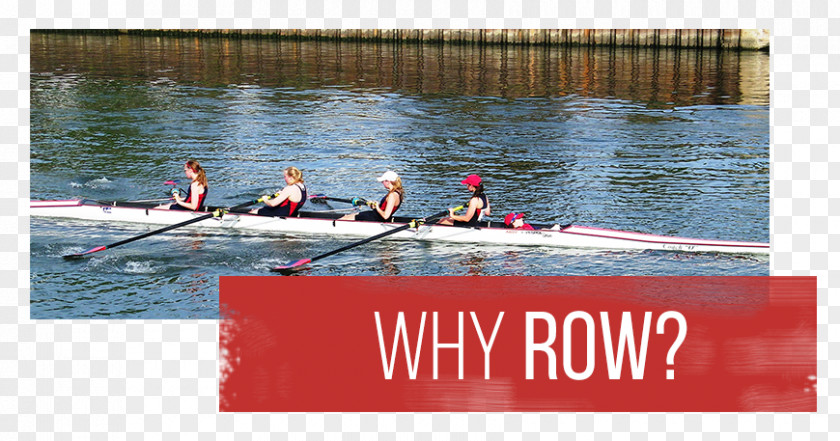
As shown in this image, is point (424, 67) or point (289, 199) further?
point (424, 67)

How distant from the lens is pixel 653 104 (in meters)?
43.4

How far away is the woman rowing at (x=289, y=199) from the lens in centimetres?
2164

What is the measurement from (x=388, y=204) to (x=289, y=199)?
2259 millimetres

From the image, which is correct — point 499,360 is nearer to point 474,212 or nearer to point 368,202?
point 474,212

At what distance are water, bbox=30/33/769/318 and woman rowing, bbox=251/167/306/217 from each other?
1.89 ft

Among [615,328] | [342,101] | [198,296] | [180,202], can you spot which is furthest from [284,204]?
[342,101]

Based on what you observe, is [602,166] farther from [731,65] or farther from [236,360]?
[731,65]

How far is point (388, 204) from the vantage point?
21266 millimetres

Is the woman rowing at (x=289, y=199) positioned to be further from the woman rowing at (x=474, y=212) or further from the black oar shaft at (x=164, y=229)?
the woman rowing at (x=474, y=212)

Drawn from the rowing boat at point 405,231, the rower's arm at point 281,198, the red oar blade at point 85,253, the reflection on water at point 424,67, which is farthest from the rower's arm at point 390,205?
the reflection on water at point 424,67

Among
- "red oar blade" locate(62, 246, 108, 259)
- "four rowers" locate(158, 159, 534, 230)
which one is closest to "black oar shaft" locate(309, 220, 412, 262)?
"four rowers" locate(158, 159, 534, 230)

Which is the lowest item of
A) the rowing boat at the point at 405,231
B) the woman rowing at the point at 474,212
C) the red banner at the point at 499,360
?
the red banner at the point at 499,360

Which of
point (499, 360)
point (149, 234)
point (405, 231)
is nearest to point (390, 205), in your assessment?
point (405, 231)

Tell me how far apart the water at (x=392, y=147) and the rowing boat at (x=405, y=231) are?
25 cm
